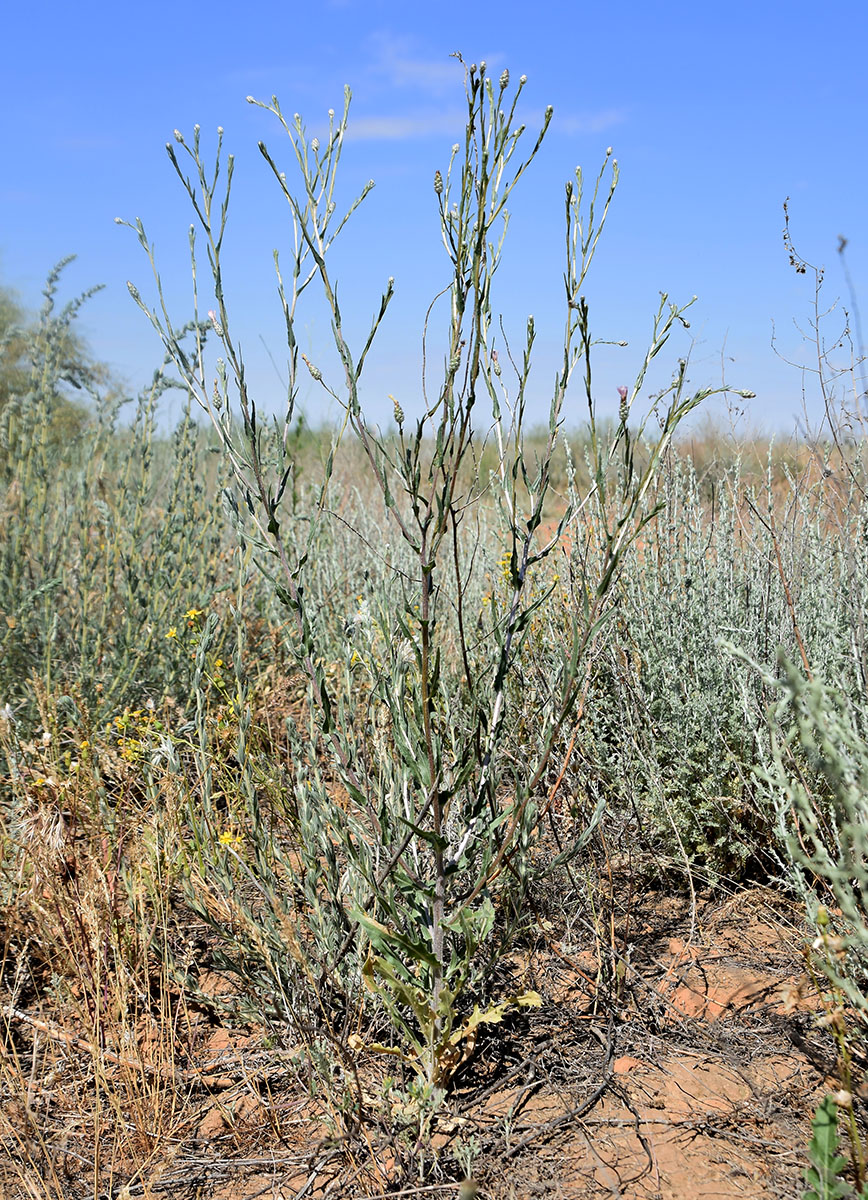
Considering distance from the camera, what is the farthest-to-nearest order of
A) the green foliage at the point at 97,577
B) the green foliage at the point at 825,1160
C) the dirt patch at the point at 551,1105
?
1. the green foliage at the point at 97,577
2. the dirt patch at the point at 551,1105
3. the green foliage at the point at 825,1160

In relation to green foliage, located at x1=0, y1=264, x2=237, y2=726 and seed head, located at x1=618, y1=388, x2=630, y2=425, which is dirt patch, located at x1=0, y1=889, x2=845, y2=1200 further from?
green foliage, located at x1=0, y1=264, x2=237, y2=726

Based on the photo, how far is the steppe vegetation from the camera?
66.8 inches

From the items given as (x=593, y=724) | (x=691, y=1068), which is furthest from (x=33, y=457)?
(x=691, y=1068)

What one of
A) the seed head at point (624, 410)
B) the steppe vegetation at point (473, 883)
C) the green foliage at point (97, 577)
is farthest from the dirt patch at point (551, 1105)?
the green foliage at point (97, 577)

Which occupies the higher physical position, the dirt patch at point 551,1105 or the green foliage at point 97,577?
the green foliage at point 97,577

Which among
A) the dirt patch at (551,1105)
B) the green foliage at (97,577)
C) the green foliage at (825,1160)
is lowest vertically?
the dirt patch at (551,1105)

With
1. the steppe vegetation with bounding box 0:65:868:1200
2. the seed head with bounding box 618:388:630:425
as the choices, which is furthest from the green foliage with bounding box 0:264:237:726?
the seed head with bounding box 618:388:630:425

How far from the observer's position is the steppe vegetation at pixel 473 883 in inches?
66.8

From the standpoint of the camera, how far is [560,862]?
6.25ft

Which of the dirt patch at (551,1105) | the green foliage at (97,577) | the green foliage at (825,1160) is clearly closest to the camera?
the green foliage at (825,1160)

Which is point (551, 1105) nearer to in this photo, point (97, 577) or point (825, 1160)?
point (825, 1160)

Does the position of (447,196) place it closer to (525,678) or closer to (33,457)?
(525,678)

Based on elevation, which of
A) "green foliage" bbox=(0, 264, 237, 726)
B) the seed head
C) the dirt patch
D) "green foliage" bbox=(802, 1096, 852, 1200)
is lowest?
the dirt patch

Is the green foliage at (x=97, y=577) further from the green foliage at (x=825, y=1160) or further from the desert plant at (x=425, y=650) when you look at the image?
the green foliage at (x=825, y=1160)
